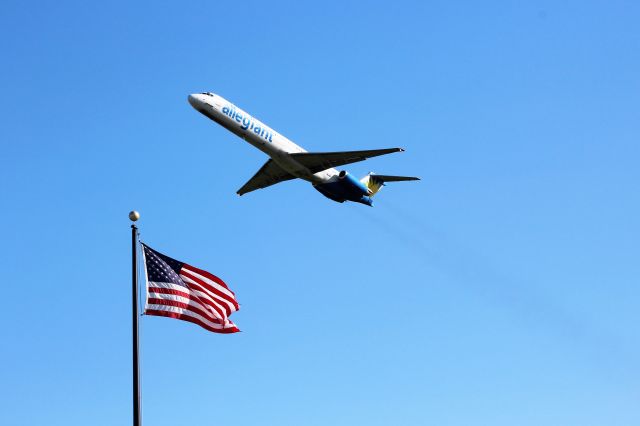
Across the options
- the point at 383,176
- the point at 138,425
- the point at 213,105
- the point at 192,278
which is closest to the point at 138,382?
the point at 138,425

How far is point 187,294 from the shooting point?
30.1m

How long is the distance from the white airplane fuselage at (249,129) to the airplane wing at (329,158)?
0.62m

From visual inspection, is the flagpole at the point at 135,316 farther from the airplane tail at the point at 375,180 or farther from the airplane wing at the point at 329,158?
the airplane tail at the point at 375,180

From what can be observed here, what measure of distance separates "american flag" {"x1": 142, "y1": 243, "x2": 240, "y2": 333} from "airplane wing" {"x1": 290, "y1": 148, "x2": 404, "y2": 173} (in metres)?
39.8

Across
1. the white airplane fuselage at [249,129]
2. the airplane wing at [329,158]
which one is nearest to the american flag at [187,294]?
the white airplane fuselage at [249,129]

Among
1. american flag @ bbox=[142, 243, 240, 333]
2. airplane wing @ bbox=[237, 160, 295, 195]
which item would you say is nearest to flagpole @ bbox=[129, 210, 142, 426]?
american flag @ bbox=[142, 243, 240, 333]

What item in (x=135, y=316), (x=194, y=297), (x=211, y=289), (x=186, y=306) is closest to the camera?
(x=135, y=316)

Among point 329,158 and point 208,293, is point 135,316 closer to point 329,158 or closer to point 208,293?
point 208,293

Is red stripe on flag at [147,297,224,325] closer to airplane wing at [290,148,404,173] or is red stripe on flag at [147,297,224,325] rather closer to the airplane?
the airplane

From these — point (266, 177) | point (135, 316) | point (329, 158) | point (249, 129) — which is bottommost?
point (135, 316)

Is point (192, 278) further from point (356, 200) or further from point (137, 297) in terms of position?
point (356, 200)

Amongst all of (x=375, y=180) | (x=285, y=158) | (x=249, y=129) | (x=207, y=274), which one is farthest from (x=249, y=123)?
(x=207, y=274)

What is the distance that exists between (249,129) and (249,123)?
494 millimetres

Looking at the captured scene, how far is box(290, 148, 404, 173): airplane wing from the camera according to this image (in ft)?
233
